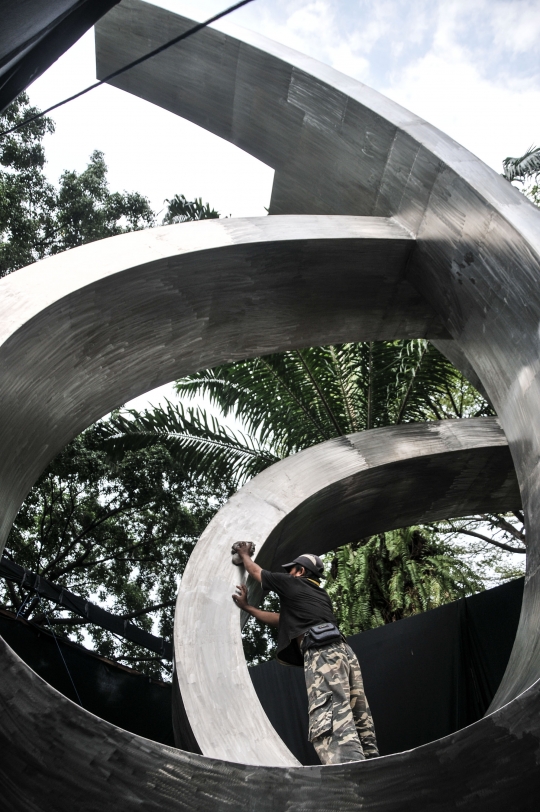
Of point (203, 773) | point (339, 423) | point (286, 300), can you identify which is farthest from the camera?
point (339, 423)

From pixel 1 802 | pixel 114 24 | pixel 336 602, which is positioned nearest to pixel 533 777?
pixel 1 802

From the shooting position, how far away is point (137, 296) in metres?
5.50

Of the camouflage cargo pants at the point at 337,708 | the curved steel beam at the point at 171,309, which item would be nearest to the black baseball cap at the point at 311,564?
the camouflage cargo pants at the point at 337,708

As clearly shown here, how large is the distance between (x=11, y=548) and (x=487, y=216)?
1245 centimetres

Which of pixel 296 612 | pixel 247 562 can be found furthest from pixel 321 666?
pixel 247 562

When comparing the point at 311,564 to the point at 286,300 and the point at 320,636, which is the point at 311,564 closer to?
the point at 320,636

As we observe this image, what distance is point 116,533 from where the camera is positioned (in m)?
16.0

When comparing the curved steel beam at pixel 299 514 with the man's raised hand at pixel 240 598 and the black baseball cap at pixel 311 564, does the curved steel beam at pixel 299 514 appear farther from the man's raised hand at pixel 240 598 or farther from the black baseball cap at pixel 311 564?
the black baseball cap at pixel 311 564

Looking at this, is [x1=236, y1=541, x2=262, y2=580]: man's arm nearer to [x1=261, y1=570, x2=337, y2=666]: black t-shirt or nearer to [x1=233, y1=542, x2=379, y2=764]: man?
[x1=233, y1=542, x2=379, y2=764]: man

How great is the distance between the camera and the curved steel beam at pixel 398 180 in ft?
17.5

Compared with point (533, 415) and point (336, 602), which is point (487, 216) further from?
point (336, 602)

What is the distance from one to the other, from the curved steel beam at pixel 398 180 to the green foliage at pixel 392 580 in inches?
180

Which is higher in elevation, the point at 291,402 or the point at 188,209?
the point at 188,209

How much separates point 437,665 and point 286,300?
478 centimetres
